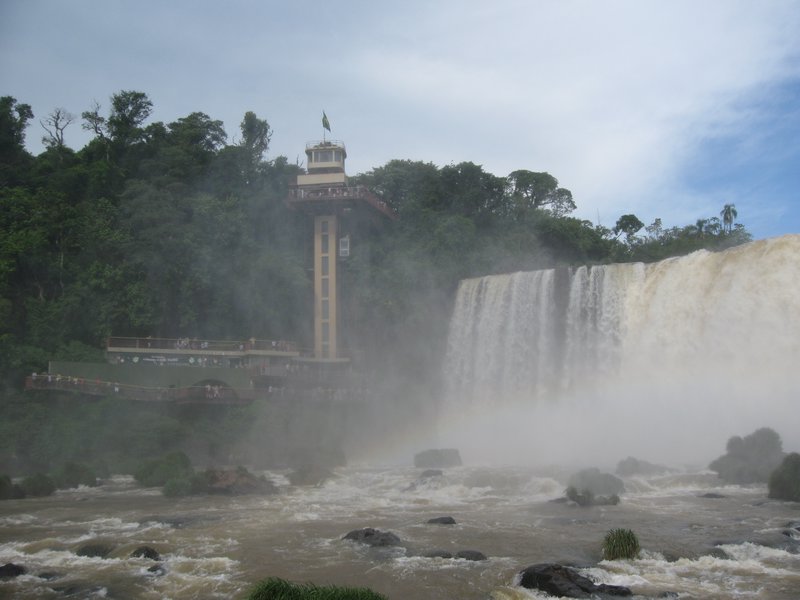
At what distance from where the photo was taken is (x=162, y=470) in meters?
27.8

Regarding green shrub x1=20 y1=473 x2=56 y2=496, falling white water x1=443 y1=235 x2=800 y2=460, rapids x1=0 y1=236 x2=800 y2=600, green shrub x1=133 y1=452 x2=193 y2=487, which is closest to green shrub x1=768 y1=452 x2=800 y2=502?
rapids x1=0 y1=236 x2=800 y2=600

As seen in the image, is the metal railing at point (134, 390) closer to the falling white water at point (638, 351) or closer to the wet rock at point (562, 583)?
the falling white water at point (638, 351)

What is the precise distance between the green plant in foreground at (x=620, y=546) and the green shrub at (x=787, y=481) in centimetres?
814

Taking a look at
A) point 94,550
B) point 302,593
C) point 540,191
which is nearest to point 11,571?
point 94,550

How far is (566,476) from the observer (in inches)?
1004

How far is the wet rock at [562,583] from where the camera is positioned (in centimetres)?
1298

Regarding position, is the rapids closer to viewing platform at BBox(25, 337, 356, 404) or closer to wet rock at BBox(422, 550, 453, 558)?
wet rock at BBox(422, 550, 453, 558)

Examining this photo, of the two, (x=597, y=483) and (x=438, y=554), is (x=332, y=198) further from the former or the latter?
(x=438, y=554)

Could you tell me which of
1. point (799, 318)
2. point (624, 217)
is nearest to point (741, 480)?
point (799, 318)

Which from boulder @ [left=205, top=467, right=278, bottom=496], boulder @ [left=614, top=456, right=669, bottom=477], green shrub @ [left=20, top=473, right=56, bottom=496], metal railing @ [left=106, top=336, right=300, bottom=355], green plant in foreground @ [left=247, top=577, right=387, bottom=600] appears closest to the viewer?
green plant in foreground @ [left=247, top=577, right=387, bottom=600]

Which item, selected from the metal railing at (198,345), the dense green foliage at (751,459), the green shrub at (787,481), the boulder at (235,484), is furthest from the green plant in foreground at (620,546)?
the metal railing at (198,345)

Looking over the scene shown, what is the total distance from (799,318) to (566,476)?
11597 millimetres

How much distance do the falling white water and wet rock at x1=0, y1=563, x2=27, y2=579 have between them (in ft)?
77.9

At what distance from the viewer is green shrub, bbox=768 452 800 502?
68.8 ft
